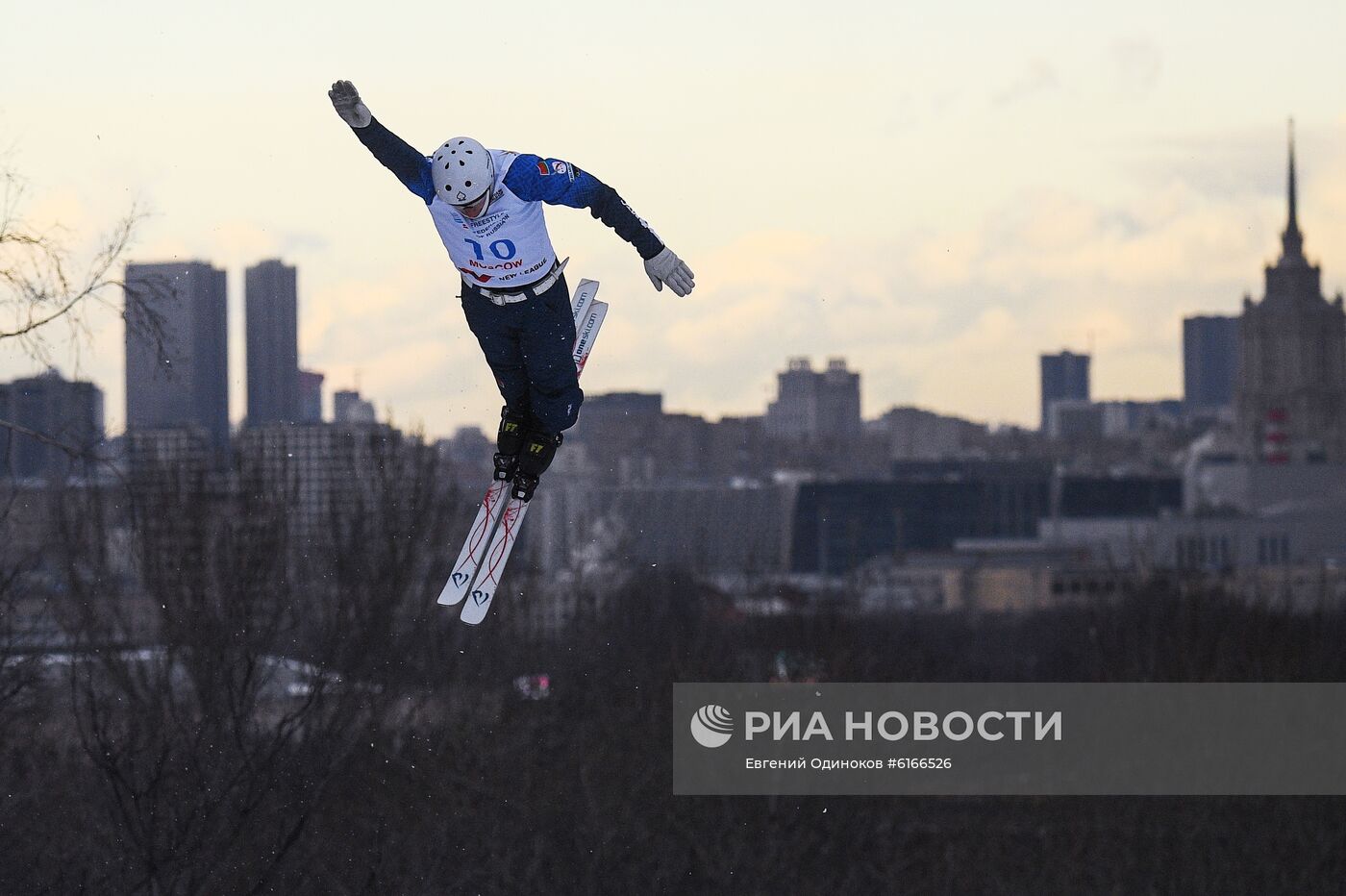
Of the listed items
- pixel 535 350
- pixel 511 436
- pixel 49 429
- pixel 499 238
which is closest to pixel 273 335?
pixel 49 429

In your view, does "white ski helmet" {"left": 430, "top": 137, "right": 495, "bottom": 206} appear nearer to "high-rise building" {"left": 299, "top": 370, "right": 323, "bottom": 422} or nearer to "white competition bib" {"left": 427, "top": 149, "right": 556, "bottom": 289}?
"white competition bib" {"left": 427, "top": 149, "right": 556, "bottom": 289}

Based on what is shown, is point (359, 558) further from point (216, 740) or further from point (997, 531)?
point (997, 531)

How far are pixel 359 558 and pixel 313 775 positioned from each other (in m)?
4.07

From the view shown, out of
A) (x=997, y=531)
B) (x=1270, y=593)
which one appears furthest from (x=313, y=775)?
(x=997, y=531)

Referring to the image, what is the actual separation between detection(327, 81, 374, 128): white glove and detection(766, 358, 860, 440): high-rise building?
18.9 metres

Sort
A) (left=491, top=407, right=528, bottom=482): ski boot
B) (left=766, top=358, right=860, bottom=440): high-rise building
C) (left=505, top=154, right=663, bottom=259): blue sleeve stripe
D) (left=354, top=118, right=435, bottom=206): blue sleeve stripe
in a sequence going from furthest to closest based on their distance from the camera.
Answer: (left=766, top=358, right=860, bottom=440): high-rise building < (left=491, top=407, right=528, bottom=482): ski boot < (left=505, top=154, right=663, bottom=259): blue sleeve stripe < (left=354, top=118, right=435, bottom=206): blue sleeve stripe

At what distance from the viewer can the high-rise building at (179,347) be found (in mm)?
11410

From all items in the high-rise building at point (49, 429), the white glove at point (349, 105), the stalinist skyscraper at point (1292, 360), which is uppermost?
the stalinist skyscraper at point (1292, 360)

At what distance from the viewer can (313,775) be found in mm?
32438

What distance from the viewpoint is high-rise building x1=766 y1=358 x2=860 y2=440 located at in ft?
125

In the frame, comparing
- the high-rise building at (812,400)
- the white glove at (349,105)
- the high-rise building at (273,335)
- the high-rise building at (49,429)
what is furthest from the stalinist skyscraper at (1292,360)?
the white glove at (349,105)

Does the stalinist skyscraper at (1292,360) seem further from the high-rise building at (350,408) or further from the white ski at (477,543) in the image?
the white ski at (477,543)

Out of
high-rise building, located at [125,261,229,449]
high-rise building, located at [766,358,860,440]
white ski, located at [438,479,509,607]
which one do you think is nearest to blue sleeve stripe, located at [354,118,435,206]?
white ski, located at [438,479,509,607]

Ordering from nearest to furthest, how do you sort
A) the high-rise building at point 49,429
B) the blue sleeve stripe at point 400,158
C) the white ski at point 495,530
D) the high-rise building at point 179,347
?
the blue sleeve stripe at point 400,158 < the white ski at point 495,530 < the high-rise building at point 179,347 < the high-rise building at point 49,429
